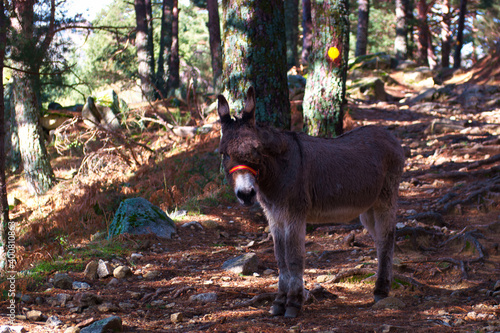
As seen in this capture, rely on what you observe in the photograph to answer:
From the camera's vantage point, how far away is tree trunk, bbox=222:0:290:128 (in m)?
7.88

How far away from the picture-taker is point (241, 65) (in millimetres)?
8008

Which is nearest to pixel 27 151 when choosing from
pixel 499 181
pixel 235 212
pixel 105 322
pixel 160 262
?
pixel 235 212

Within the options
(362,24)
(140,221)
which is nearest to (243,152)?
(140,221)

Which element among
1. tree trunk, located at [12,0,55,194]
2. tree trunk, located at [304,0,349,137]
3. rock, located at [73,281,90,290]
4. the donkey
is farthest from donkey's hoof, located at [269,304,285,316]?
tree trunk, located at [12,0,55,194]

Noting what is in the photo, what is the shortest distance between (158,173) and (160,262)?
6.26 meters

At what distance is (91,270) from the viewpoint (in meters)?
5.48

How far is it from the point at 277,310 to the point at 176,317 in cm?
100

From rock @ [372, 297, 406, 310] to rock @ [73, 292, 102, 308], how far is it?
291 cm

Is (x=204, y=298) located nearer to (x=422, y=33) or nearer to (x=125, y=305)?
(x=125, y=305)

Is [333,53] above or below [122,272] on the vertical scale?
above

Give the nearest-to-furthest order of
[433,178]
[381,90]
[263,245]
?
[263,245], [433,178], [381,90]

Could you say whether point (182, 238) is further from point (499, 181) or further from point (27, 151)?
point (27, 151)

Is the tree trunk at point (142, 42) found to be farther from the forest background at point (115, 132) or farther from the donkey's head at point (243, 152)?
the donkey's head at point (243, 152)

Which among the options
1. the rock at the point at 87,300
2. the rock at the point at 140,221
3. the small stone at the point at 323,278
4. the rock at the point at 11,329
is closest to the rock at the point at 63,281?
the rock at the point at 87,300
